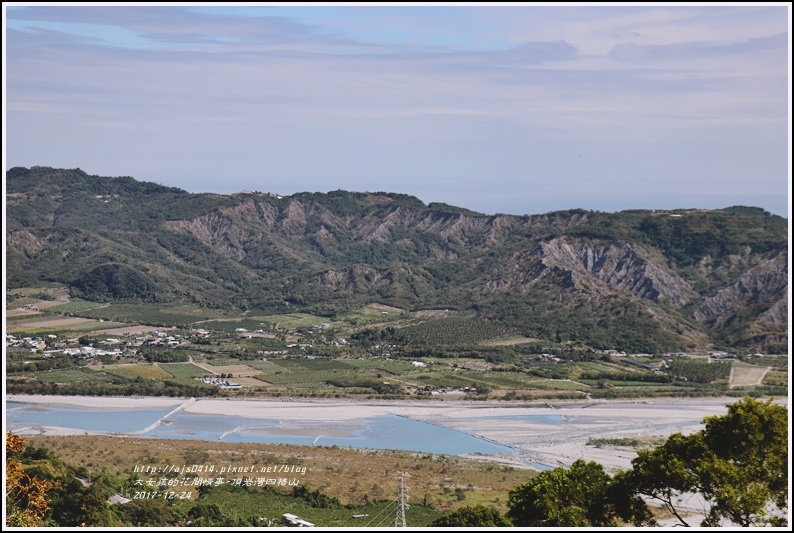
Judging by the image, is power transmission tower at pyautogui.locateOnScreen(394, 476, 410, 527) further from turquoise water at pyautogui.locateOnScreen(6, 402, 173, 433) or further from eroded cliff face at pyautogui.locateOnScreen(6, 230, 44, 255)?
eroded cliff face at pyautogui.locateOnScreen(6, 230, 44, 255)

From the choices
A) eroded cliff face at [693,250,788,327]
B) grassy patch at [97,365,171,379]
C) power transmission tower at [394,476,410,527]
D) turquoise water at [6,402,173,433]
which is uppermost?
eroded cliff face at [693,250,788,327]

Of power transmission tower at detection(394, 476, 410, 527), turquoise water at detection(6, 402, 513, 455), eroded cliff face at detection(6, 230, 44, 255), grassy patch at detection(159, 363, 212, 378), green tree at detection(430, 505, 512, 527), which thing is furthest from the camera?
eroded cliff face at detection(6, 230, 44, 255)

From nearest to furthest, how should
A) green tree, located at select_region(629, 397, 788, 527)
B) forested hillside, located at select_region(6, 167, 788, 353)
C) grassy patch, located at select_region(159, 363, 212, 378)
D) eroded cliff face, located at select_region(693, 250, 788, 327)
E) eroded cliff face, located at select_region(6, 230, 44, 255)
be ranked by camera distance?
green tree, located at select_region(629, 397, 788, 527) < grassy patch, located at select_region(159, 363, 212, 378) < eroded cliff face, located at select_region(693, 250, 788, 327) < forested hillside, located at select_region(6, 167, 788, 353) < eroded cliff face, located at select_region(6, 230, 44, 255)

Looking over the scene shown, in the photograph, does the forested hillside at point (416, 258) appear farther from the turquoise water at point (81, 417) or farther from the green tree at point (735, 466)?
the green tree at point (735, 466)

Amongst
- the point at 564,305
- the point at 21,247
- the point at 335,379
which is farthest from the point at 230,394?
the point at 21,247

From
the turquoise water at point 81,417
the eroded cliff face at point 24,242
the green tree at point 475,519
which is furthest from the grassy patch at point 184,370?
the eroded cliff face at point 24,242

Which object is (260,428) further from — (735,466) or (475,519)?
(735,466)

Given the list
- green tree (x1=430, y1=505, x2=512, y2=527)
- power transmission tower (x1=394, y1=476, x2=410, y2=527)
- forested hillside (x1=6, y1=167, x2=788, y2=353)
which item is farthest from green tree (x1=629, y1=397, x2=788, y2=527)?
forested hillside (x1=6, y1=167, x2=788, y2=353)
